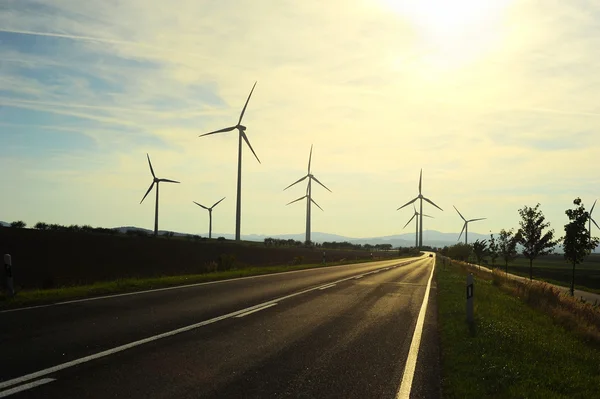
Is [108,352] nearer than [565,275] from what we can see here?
Yes

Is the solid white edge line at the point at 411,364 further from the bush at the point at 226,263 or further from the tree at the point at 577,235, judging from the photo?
the tree at the point at 577,235

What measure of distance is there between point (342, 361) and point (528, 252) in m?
45.9

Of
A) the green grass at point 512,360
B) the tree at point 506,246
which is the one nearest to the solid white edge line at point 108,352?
the green grass at point 512,360

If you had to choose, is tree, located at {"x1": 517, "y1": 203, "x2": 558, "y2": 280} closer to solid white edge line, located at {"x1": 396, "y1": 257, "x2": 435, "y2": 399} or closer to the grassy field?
the grassy field

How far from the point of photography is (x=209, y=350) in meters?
8.23

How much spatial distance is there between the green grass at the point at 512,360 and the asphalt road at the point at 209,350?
387 mm

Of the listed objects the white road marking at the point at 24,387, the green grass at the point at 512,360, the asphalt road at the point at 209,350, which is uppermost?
the white road marking at the point at 24,387

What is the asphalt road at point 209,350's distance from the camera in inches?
245

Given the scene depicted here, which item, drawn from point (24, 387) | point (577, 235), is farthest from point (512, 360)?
point (577, 235)

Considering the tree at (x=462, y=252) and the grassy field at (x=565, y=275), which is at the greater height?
the tree at (x=462, y=252)

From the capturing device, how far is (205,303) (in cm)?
1385

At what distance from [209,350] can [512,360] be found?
5038 mm

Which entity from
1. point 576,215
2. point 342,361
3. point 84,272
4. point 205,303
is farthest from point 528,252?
point 342,361

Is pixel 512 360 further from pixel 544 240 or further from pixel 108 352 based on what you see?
pixel 544 240
